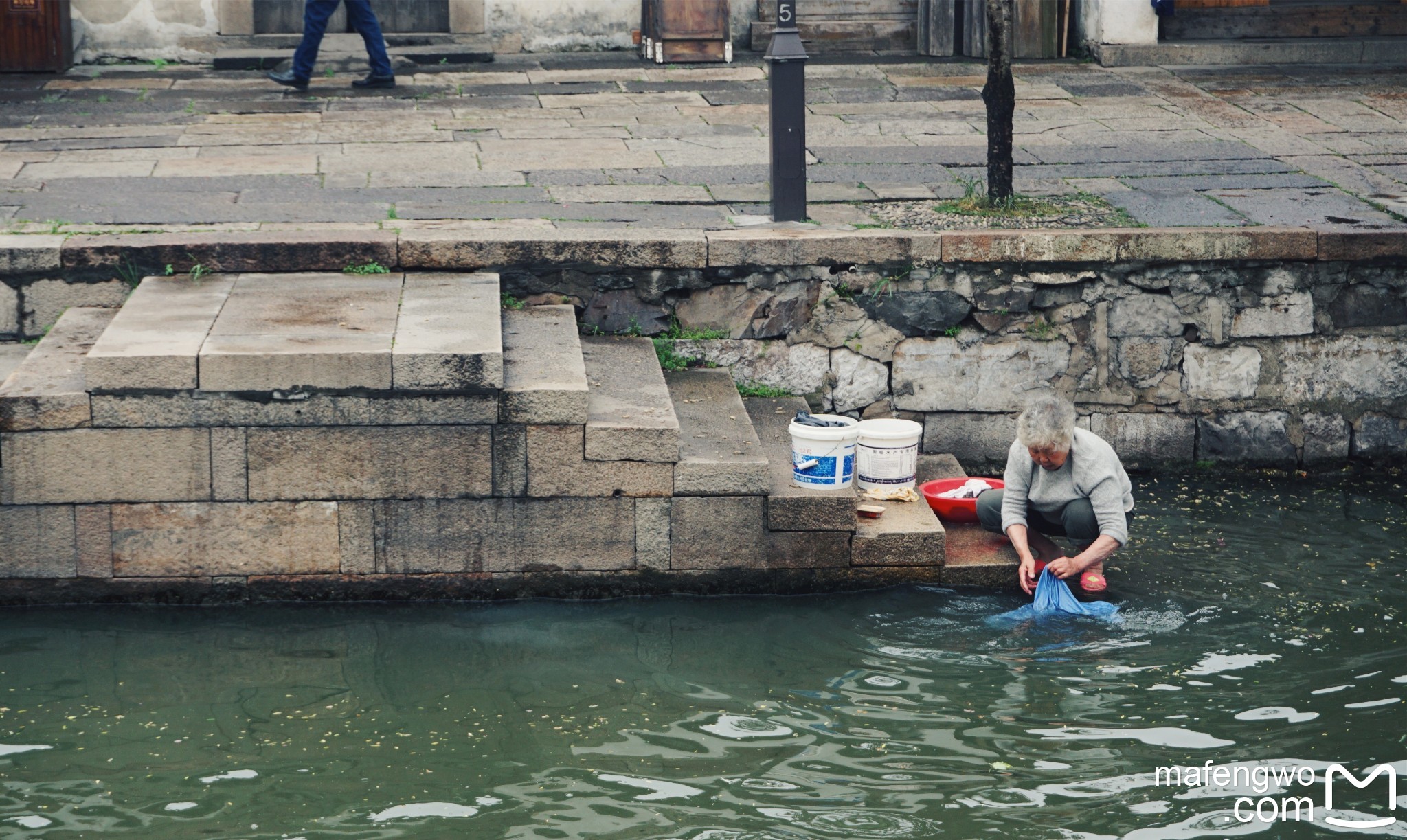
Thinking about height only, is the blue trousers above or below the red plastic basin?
above

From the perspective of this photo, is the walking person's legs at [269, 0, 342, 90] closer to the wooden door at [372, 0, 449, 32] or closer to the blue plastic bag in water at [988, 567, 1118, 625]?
the wooden door at [372, 0, 449, 32]

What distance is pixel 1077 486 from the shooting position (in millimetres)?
6434

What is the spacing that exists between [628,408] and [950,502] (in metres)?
1.55

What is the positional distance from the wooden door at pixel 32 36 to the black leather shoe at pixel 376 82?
7.90ft

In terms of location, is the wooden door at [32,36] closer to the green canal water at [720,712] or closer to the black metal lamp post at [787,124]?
the black metal lamp post at [787,124]

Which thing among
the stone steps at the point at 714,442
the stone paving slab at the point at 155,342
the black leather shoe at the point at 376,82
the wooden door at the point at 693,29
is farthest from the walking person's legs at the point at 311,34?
the stone steps at the point at 714,442

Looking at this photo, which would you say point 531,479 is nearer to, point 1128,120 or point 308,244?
point 308,244

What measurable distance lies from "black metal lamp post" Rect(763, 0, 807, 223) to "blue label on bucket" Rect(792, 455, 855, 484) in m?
1.88

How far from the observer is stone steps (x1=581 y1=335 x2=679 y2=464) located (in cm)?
643

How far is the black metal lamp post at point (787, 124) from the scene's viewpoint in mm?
7832

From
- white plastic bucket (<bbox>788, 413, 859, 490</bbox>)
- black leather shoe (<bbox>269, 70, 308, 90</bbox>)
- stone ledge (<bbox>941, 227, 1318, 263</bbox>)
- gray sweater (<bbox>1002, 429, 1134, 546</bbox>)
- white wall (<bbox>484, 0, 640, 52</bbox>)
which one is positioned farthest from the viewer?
white wall (<bbox>484, 0, 640, 52</bbox>)

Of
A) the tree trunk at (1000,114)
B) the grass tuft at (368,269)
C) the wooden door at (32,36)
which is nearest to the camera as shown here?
the grass tuft at (368,269)

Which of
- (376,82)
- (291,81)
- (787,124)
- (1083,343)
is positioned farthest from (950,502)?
(291,81)

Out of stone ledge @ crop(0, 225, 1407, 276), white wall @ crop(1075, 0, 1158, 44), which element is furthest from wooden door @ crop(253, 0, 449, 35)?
stone ledge @ crop(0, 225, 1407, 276)
